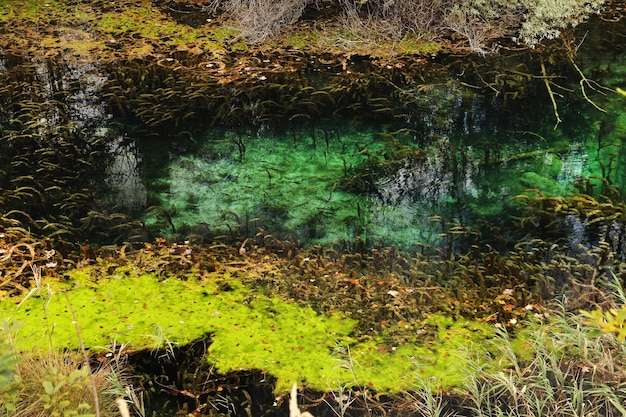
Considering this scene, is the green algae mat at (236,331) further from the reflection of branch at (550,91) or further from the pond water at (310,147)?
the reflection of branch at (550,91)

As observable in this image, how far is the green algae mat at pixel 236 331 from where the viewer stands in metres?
2.88

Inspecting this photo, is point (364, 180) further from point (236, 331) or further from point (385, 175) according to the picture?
point (236, 331)

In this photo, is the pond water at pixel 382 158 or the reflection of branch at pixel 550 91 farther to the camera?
the reflection of branch at pixel 550 91

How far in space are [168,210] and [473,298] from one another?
1.94 metres

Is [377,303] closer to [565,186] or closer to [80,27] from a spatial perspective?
[565,186]

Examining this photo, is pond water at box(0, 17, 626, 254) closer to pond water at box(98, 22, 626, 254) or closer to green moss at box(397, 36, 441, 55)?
pond water at box(98, 22, 626, 254)

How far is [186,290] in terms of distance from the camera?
342 cm

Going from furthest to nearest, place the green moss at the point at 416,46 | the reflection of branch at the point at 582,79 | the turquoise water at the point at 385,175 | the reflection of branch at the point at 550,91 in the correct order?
the green moss at the point at 416,46
the reflection of branch at the point at 582,79
the reflection of branch at the point at 550,91
the turquoise water at the point at 385,175

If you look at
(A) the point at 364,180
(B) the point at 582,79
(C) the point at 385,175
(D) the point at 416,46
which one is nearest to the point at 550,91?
(B) the point at 582,79

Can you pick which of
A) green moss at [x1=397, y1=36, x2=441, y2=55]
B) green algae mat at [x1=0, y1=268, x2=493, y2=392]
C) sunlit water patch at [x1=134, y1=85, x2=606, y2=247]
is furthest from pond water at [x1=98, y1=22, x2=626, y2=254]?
green algae mat at [x1=0, y1=268, x2=493, y2=392]

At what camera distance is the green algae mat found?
2.88 m

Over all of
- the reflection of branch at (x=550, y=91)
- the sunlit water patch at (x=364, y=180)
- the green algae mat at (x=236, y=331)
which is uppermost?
the reflection of branch at (x=550, y=91)

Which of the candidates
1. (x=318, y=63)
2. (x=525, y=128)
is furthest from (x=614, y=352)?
(x=318, y=63)

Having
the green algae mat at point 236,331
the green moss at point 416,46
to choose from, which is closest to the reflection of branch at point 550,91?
the green moss at point 416,46
